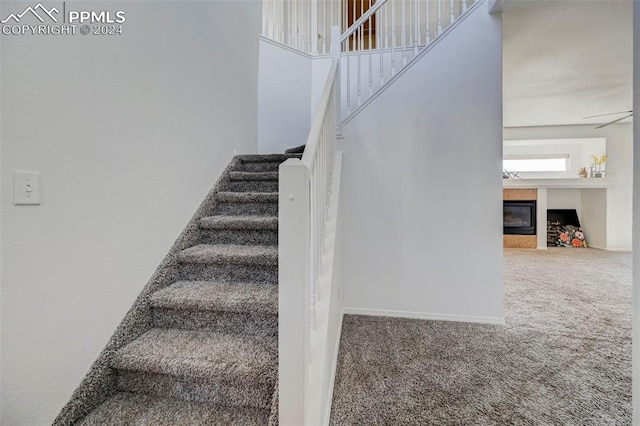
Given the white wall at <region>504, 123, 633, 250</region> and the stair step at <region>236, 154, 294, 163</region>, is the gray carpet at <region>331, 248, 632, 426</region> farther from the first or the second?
the white wall at <region>504, 123, 633, 250</region>

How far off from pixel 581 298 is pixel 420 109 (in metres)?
2.66

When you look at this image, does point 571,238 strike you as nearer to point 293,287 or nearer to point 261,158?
point 261,158

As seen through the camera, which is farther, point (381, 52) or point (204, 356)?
point (381, 52)

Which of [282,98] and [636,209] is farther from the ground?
[282,98]

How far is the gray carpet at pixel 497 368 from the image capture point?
1464 millimetres

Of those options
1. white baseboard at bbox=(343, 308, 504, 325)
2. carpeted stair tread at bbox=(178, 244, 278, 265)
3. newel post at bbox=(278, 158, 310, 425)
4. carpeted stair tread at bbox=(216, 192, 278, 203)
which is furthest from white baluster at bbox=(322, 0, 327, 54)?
newel post at bbox=(278, 158, 310, 425)

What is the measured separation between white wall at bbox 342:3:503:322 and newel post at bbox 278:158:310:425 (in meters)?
1.73

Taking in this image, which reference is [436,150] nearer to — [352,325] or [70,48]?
[352,325]

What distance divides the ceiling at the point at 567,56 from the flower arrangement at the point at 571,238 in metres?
2.26

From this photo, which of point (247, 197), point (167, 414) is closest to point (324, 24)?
point (247, 197)

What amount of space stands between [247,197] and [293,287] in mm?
1354

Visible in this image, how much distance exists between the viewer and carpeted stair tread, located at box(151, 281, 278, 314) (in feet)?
4.75

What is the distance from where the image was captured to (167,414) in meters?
1.19

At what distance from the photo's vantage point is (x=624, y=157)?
5719mm
